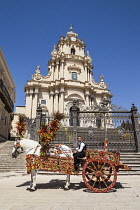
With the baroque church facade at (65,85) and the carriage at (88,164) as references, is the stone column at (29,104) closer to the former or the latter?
the baroque church facade at (65,85)

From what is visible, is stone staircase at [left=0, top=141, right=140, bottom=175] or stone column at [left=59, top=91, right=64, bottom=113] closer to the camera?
stone staircase at [left=0, top=141, right=140, bottom=175]

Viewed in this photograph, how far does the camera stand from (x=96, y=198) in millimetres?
3779

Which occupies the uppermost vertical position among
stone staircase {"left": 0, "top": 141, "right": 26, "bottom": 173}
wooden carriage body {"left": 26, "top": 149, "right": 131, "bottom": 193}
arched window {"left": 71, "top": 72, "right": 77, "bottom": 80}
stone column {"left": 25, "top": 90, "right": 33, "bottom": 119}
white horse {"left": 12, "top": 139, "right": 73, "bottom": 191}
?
arched window {"left": 71, "top": 72, "right": 77, "bottom": 80}

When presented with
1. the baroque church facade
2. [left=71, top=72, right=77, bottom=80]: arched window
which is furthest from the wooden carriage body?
[left=71, top=72, right=77, bottom=80]: arched window

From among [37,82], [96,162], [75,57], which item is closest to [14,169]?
[96,162]

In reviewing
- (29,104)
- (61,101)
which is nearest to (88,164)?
(61,101)

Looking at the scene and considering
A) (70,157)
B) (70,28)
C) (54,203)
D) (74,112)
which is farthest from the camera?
(70,28)

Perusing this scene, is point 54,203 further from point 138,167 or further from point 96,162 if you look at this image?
point 138,167

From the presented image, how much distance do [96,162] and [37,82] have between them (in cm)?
2537

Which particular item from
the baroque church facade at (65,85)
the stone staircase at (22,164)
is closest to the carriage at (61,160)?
the stone staircase at (22,164)

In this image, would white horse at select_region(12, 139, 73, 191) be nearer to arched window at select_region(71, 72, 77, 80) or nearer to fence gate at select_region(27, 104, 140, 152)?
fence gate at select_region(27, 104, 140, 152)

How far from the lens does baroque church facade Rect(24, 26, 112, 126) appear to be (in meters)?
27.2

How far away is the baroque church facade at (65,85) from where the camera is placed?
27.2 m

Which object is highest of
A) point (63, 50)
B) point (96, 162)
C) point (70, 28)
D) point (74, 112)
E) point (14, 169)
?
point (70, 28)
